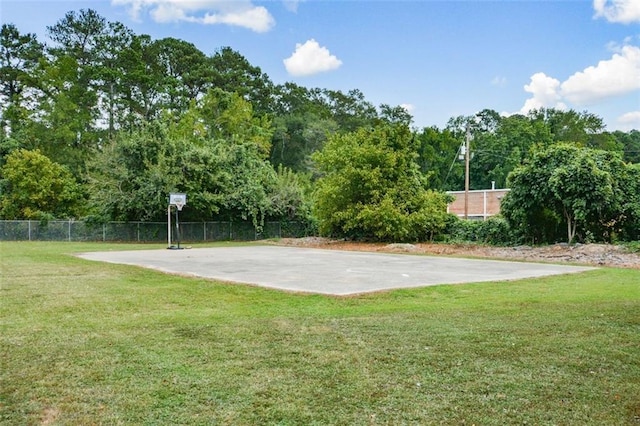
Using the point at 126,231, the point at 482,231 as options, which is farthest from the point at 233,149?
the point at 482,231

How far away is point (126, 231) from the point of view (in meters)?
27.0

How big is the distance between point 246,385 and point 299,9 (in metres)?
11.3

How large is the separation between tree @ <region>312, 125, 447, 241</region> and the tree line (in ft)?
0.24

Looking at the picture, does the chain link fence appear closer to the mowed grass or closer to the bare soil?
the bare soil

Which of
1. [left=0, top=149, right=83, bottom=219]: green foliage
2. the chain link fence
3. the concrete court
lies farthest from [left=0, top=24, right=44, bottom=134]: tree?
the concrete court

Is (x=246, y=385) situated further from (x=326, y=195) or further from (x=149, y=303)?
(x=326, y=195)

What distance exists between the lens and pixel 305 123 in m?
48.2

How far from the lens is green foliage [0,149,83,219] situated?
27.7 m

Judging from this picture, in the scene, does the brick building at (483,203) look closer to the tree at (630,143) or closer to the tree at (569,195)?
the tree at (569,195)

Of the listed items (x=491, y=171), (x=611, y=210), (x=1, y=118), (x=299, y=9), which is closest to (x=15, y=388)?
(x=299, y=9)

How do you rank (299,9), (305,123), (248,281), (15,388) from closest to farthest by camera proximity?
(15,388), (248,281), (299,9), (305,123)

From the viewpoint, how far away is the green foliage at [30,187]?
2773 cm

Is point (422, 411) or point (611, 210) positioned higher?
point (611, 210)

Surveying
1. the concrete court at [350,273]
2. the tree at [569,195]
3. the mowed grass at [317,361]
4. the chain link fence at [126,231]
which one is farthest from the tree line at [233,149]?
the mowed grass at [317,361]
